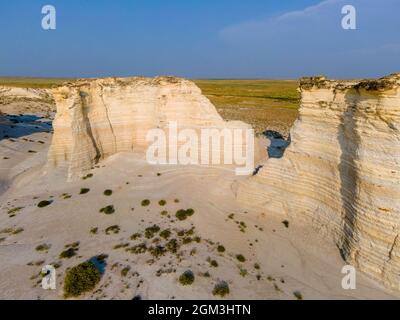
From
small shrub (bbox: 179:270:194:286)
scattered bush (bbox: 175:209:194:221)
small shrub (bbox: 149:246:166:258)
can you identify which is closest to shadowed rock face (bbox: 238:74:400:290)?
scattered bush (bbox: 175:209:194:221)

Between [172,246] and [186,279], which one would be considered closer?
[186,279]

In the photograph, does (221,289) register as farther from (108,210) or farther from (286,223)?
(108,210)

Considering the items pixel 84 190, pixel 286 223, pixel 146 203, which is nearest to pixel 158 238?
pixel 146 203

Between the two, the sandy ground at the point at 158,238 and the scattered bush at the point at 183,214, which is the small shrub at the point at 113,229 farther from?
the scattered bush at the point at 183,214

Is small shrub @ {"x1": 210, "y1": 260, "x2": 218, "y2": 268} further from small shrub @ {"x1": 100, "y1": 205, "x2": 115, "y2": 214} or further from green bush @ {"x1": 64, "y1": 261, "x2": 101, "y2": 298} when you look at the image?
small shrub @ {"x1": 100, "y1": 205, "x2": 115, "y2": 214}
